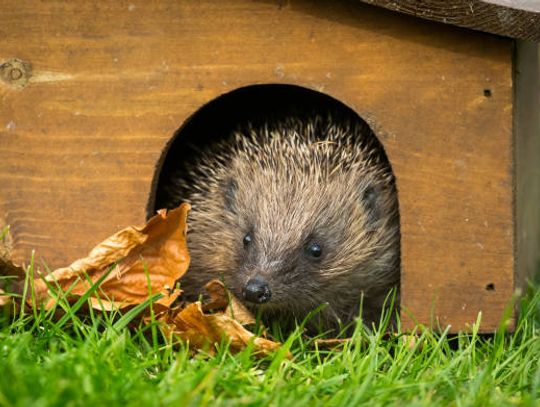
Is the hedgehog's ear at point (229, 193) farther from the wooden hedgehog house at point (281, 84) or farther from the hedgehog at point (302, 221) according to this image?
the wooden hedgehog house at point (281, 84)

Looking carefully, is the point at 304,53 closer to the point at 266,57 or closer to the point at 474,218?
the point at 266,57

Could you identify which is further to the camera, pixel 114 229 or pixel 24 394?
pixel 114 229

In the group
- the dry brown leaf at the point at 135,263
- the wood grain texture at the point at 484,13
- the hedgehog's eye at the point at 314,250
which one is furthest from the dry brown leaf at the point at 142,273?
the wood grain texture at the point at 484,13

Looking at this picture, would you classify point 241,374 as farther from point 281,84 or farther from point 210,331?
point 281,84

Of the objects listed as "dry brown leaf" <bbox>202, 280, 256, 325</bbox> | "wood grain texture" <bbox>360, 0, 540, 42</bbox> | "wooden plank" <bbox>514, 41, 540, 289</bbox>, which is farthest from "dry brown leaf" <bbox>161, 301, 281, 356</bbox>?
"wood grain texture" <bbox>360, 0, 540, 42</bbox>

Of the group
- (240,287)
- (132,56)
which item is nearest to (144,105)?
(132,56)
